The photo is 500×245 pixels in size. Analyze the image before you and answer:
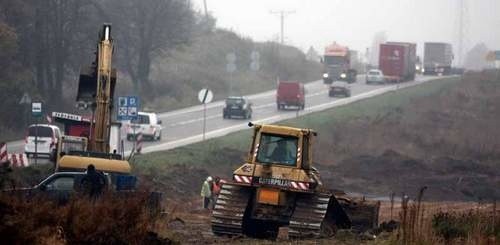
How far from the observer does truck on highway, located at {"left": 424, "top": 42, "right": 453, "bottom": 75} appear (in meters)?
118

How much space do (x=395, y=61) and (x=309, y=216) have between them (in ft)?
264

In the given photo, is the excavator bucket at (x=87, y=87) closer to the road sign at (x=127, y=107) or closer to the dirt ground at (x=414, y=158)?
the dirt ground at (x=414, y=158)

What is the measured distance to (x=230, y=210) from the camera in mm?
24172

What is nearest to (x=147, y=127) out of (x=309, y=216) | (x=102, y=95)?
(x=102, y=95)

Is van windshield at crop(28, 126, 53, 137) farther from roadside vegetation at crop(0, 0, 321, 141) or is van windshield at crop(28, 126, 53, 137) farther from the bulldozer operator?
the bulldozer operator

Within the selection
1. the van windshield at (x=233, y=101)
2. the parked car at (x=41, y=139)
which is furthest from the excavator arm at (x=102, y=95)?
the van windshield at (x=233, y=101)

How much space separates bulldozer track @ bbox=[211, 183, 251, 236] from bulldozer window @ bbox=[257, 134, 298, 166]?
0.90 meters

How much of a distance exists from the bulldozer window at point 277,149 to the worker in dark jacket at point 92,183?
3492mm

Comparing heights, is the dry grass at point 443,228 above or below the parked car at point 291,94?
above

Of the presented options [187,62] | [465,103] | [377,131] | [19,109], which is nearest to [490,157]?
[377,131]

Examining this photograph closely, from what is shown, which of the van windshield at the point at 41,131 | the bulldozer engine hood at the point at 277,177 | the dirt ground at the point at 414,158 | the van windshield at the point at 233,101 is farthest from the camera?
the van windshield at the point at 233,101

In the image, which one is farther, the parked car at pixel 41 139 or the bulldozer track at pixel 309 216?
the parked car at pixel 41 139

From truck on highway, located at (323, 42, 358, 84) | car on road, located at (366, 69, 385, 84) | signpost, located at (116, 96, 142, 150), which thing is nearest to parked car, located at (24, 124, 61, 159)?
signpost, located at (116, 96, 142, 150)

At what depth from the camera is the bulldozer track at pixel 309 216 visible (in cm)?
2352
